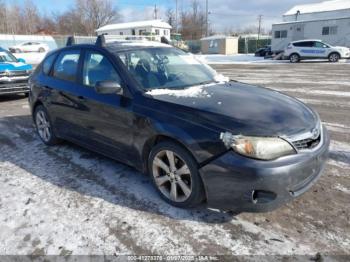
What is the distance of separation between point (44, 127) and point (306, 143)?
4224 mm

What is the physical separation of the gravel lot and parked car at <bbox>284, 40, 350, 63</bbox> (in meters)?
22.9

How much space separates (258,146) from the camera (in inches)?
111

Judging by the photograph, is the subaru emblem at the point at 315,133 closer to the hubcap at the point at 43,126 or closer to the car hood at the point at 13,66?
the hubcap at the point at 43,126

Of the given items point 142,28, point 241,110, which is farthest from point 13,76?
point 142,28

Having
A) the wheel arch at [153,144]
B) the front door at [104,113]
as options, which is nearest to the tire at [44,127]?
the front door at [104,113]

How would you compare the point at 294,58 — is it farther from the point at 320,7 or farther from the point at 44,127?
the point at 44,127

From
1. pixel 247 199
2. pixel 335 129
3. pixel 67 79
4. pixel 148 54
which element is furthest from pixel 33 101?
pixel 335 129

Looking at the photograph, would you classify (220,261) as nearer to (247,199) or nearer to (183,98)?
(247,199)

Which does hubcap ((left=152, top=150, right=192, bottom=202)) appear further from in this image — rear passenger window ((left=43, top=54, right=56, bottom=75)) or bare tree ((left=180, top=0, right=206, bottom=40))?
bare tree ((left=180, top=0, right=206, bottom=40))

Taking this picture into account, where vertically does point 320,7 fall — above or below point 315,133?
above

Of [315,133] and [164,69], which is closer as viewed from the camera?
[315,133]

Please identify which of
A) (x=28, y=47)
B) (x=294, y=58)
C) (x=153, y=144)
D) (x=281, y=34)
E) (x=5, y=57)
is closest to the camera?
(x=153, y=144)

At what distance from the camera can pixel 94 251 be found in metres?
2.82

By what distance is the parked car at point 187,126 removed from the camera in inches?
112
